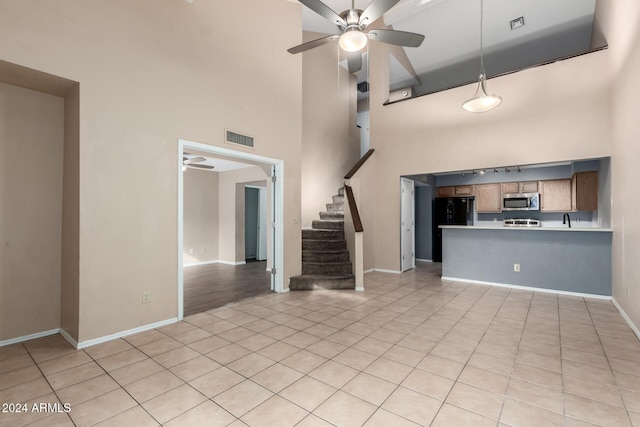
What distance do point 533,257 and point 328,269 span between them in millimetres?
3402

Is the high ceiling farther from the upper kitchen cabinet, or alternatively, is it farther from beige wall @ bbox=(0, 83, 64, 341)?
beige wall @ bbox=(0, 83, 64, 341)

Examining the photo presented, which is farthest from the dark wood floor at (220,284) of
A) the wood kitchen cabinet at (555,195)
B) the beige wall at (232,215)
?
the wood kitchen cabinet at (555,195)

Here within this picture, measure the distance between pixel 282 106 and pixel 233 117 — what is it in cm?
101

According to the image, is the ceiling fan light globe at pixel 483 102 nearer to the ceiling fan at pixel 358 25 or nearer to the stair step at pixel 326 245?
the ceiling fan at pixel 358 25

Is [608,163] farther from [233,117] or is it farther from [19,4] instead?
[19,4]

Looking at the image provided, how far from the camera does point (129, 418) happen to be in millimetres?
1755

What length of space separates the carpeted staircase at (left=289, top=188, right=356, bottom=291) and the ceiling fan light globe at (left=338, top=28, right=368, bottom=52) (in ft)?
10.9

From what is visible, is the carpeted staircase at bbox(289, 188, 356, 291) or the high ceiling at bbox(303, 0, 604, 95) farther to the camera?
the high ceiling at bbox(303, 0, 604, 95)

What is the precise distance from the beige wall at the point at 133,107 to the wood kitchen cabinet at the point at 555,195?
6.68m

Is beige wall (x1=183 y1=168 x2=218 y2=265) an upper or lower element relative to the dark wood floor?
upper

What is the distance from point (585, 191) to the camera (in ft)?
19.4

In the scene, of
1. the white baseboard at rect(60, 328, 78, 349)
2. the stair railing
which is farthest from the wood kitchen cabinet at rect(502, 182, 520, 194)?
the white baseboard at rect(60, 328, 78, 349)

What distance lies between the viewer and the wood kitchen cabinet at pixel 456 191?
7547 millimetres

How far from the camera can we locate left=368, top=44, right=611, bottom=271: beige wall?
4273mm
